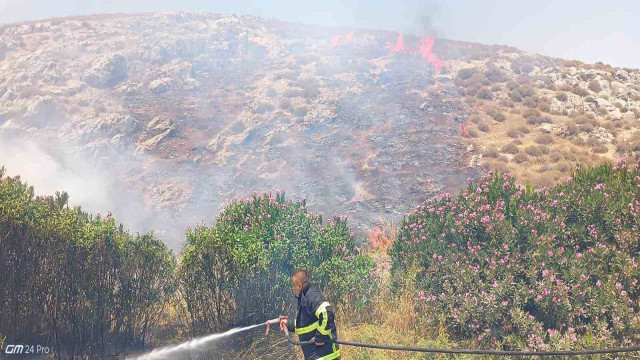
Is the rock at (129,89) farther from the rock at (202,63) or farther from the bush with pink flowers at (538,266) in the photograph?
the bush with pink flowers at (538,266)

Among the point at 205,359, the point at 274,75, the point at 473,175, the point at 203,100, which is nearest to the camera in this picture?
the point at 205,359

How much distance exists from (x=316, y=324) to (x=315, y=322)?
0.10 feet

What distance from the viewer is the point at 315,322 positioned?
5047 mm

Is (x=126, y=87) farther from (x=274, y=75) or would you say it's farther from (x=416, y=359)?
(x=416, y=359)

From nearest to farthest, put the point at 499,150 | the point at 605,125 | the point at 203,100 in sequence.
Result: the point at 499,150 < the point at 605,125 < the point at 203,100

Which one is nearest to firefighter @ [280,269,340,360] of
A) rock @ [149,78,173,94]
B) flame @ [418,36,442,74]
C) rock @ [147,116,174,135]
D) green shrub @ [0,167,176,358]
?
green shrub @ [0,167,176,358]

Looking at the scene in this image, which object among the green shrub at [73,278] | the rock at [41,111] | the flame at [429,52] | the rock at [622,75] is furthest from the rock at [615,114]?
the rock at [41,111]

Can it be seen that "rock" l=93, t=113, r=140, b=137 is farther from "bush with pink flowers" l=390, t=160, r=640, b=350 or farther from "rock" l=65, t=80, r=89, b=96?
"bush with pink flowers" l=390, t=160, r=640, b=350

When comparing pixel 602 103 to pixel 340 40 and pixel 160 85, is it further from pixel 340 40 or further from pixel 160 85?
pixel 160 85

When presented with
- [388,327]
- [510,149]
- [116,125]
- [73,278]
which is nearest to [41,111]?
[116,125]

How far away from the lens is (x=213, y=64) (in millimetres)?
40781

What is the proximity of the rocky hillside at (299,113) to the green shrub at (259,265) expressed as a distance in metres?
10.3

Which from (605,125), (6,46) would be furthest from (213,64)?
(605,125)

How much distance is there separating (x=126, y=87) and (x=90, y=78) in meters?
2.99
